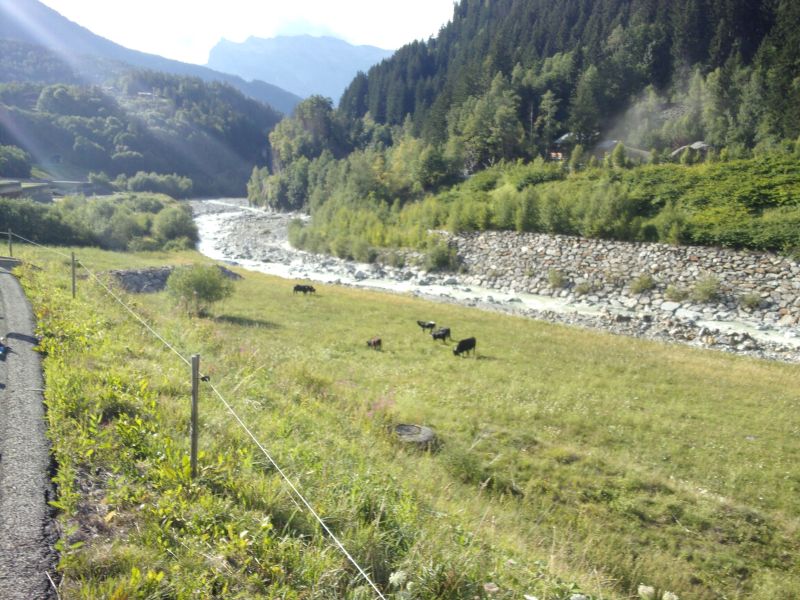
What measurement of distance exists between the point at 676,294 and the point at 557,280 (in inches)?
426

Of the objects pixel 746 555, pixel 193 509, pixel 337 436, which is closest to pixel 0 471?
pixel 193 509

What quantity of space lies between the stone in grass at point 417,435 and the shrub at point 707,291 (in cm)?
3282

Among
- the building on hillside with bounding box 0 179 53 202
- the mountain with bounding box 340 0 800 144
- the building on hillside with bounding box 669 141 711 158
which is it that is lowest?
the building on hillside with bounding box 0 179 53 202

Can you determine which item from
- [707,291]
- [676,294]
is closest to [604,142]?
[676,294]

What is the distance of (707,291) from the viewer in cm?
3703

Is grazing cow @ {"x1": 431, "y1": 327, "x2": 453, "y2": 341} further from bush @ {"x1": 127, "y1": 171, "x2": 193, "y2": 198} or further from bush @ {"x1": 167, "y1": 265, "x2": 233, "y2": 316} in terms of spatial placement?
bush @ {"x1": 127, "y1": 171, "x2": 193, "y2": 198}

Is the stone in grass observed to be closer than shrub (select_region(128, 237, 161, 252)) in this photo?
Yes

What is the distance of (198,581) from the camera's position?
467 centimetres

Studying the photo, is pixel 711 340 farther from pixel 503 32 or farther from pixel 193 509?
pixel 503 32

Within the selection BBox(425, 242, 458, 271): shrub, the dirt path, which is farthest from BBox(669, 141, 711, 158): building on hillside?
the dirt path

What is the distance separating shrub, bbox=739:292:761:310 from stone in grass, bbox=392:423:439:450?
33.0 meters

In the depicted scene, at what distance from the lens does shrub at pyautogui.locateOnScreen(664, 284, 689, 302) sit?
38625 millimetres

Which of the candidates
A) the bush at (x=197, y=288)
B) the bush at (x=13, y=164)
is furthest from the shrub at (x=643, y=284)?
the bush at (x=13, y=164)

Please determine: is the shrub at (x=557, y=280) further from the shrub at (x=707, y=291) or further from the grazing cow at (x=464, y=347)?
the grazing cow at (x=464, y=347)
